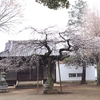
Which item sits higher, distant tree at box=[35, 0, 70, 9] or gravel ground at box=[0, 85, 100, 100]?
distant tree at box=[35, 0, 70, 9]

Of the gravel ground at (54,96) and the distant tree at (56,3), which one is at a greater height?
the distant tree at (56,3)

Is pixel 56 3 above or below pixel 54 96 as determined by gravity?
above

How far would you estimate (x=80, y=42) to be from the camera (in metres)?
12.5

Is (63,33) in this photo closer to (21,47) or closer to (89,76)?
(21,47)

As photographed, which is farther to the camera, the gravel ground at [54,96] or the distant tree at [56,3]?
the gravel ground at [54,96]

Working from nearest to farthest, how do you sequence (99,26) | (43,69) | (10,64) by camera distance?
(10,64), (99,26), (43,69)

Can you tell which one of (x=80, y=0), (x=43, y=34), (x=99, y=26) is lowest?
(x=43, y=34)

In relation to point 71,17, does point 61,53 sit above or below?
below

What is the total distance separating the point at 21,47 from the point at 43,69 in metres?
8.54

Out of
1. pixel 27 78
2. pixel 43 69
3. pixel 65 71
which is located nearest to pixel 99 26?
pixel 43 69

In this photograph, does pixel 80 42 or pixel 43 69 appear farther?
pixel 43 69

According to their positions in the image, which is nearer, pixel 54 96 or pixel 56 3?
pixel 56 3

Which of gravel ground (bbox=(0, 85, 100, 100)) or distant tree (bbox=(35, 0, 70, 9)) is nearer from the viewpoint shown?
distant tree (bbox=(35, 0, 70, 9))

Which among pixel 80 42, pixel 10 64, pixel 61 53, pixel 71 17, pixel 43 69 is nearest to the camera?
pixel 80 42
